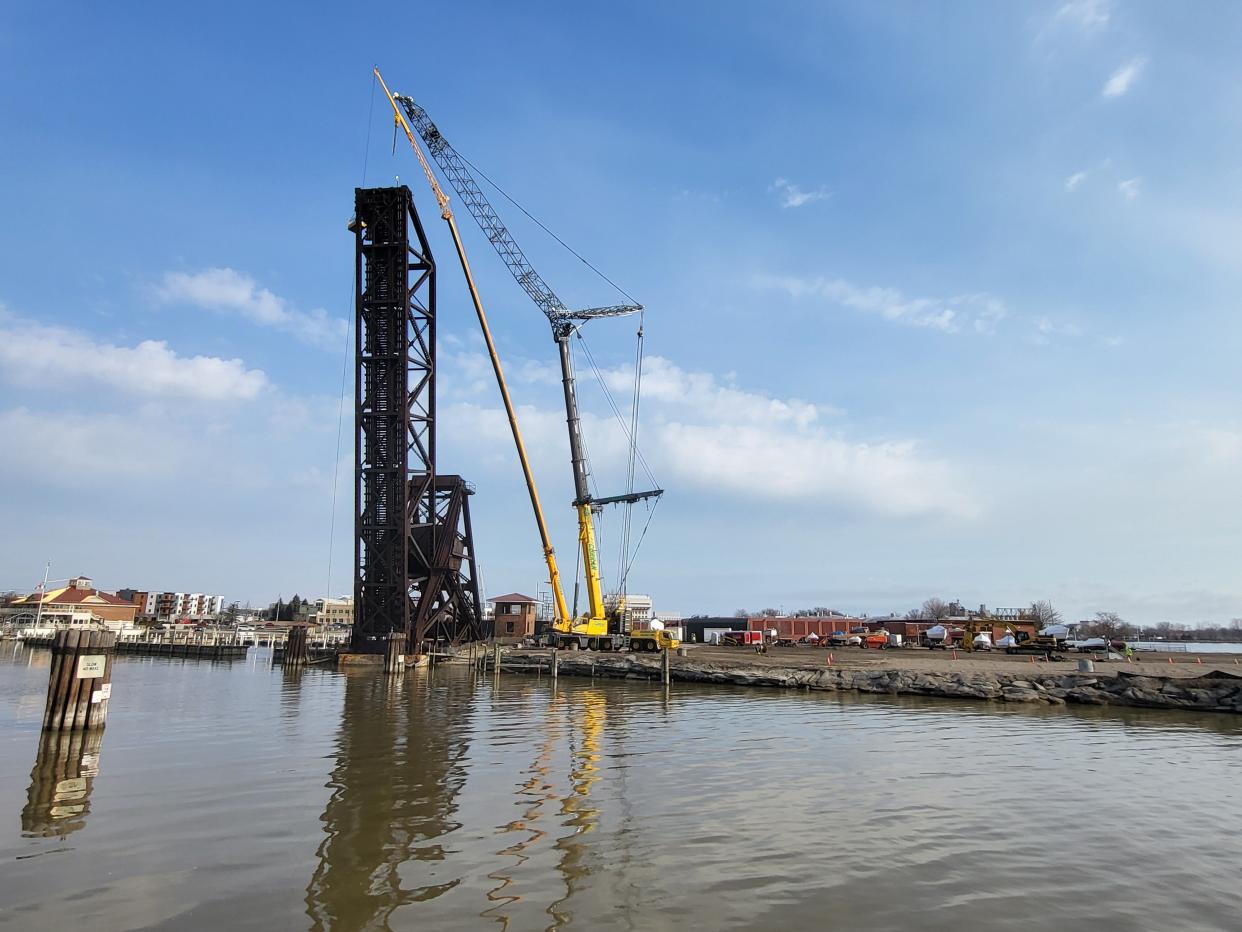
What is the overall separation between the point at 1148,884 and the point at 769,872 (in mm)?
5137

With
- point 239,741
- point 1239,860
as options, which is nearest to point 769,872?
point 1239,860

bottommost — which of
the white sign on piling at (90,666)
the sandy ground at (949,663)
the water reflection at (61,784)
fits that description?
the water reflection at (61,784)

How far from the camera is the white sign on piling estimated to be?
20734 mm

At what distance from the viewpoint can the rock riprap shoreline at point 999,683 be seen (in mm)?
30938

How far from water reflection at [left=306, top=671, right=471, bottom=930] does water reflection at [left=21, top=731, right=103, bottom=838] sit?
13.5 feet

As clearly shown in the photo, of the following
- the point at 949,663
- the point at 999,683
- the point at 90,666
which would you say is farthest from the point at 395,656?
the point at 999,683

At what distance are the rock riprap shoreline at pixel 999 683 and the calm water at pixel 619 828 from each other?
26.0ft

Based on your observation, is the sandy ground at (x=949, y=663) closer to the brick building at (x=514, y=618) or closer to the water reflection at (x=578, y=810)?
the water reflection at (x=578, y=810)

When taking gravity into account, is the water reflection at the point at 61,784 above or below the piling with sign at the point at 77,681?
below

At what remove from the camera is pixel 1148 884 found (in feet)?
32.3

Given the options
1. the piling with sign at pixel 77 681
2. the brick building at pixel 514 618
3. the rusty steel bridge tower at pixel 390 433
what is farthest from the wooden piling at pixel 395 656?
the brick building at pixel 514 618

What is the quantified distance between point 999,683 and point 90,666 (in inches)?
1428

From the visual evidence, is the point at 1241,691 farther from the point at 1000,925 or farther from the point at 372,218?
the point at 372,218

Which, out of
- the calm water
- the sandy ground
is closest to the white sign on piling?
the calm water
